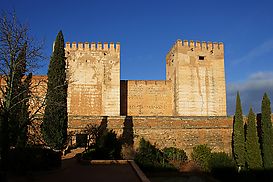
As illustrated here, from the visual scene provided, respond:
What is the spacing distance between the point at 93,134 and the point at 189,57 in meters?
10.7

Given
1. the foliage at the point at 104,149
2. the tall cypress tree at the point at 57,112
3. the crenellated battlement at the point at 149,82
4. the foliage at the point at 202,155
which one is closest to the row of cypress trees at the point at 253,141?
the foliage at the point at 202,155

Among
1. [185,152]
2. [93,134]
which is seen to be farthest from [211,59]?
[93,134]

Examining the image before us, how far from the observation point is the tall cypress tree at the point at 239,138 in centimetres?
1777

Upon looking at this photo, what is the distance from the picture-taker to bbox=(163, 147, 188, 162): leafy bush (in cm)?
1831

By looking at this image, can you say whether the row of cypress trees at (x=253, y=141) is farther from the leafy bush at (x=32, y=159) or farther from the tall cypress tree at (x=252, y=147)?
the leafy bush at (x=32, y=159)

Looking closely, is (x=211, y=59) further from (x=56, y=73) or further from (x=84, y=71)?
(x=56, y=73)

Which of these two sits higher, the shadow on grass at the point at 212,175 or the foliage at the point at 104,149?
the foliage at the point at 104,149

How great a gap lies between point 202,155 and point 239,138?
2296 millimetres

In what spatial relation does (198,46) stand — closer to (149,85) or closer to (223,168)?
(149,85)

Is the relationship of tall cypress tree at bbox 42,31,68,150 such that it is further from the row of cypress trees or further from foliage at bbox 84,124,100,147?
the row of cypress trees

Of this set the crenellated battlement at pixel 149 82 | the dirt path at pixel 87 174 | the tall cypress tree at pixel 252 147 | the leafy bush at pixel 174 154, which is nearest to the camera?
the dirt path at pixel 87 174

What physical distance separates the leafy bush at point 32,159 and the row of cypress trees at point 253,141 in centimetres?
1051

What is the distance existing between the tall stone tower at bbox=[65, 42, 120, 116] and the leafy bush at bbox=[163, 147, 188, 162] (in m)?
5.97

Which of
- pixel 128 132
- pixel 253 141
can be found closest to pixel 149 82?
pixel 128 132
